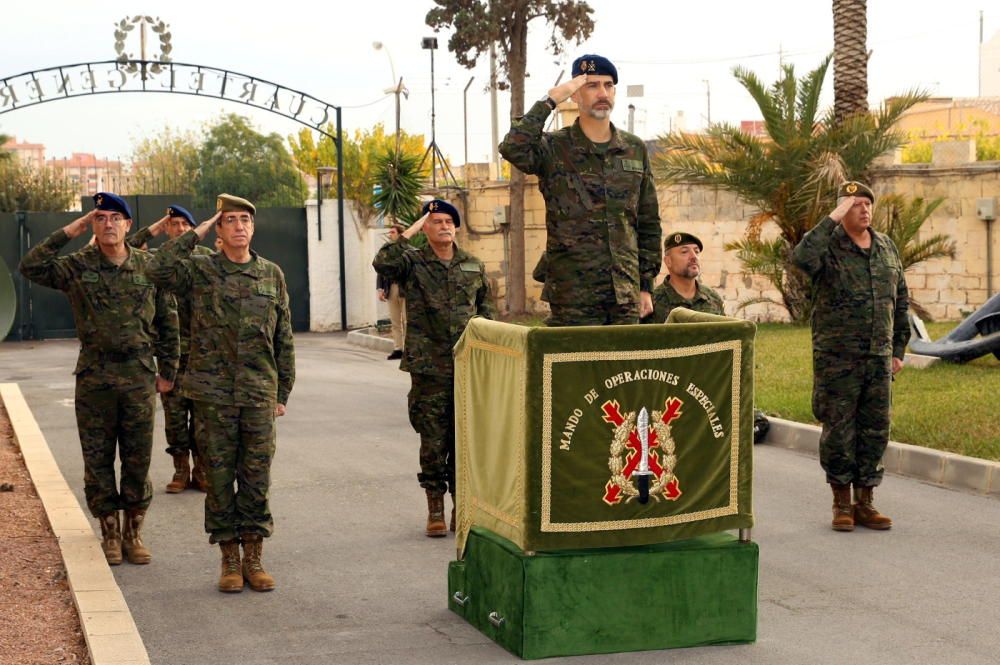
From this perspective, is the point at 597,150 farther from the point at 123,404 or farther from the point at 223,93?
the point at 223,93

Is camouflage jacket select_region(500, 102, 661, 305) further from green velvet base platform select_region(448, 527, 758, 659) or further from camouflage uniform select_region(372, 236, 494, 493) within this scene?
camouflage uniform select_region(372, 236, 494, 493)

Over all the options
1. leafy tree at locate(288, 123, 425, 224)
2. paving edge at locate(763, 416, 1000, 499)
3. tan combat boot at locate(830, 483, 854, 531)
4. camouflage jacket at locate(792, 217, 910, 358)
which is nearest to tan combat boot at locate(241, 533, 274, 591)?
tan combat boot at locate(830, 483, 854, 531)

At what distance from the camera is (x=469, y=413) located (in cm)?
655

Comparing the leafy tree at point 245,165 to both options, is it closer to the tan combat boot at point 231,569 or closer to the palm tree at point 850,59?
the palm tree at point 850,59

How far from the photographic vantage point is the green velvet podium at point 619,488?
5766mm

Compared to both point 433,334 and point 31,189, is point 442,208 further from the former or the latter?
point 31,189

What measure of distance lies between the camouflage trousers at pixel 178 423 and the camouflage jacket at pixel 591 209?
3.93m

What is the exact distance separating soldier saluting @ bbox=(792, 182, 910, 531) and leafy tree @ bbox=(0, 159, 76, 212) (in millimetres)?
42204

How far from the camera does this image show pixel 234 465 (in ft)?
23.6

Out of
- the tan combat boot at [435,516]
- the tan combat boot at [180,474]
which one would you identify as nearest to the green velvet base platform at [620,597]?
the tan combat boot at [435,516]

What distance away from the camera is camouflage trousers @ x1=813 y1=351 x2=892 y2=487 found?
8570 mm

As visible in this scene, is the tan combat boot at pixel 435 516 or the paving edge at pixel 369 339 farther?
the paving edge at pixel 369 339

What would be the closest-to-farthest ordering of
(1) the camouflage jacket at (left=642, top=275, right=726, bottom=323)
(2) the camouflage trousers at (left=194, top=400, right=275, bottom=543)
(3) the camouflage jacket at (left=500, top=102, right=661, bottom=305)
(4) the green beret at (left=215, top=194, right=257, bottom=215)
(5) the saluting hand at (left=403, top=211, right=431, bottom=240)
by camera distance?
(3) the camouflage jacket at (left=500, top=102, right=661, bottom=305) < (2) the camouflage trousers at (left=194, top=400, right=275, bottom=543) < (4) the green beret at (left=215, top=194, right=257, bottom=215) < (5) the saluting hand at (left=403, top=211, right=431, bottom=240) < (1) the camouflage jacket at (left=642, top=275, right=726, bottom=323)

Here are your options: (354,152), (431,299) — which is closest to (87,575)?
(431,299)
